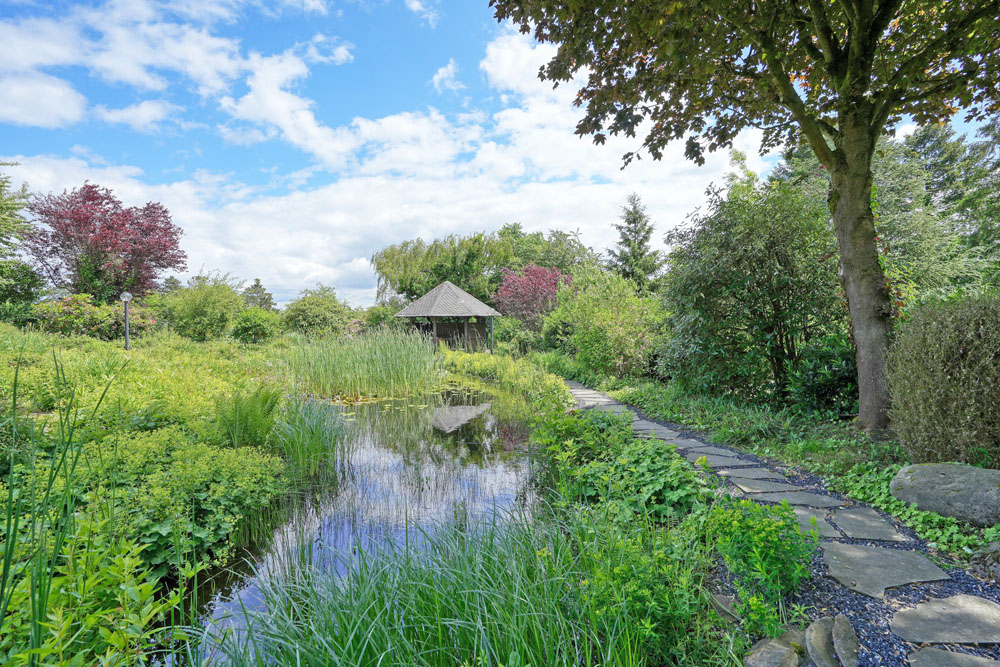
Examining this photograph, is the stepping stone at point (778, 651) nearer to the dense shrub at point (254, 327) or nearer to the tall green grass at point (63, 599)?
the tall green grass at point (63, 599)

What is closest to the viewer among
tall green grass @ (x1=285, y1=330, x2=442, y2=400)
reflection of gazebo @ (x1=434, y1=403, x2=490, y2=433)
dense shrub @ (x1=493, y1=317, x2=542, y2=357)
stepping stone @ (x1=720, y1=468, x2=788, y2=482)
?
stepping stone @ (x1=720, y1=468, x2=788, y2=482)

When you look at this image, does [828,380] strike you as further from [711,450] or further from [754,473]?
[754,473]

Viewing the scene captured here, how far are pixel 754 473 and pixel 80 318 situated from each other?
580 inches

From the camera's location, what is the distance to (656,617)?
1.49 m

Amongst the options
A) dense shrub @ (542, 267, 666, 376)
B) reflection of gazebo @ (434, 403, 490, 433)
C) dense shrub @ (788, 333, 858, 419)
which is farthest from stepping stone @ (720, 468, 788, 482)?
dense shrub @ (542, 267, 666, 376)

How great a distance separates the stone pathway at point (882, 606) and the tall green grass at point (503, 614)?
0.30 meters

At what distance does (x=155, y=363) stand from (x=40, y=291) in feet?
34.5

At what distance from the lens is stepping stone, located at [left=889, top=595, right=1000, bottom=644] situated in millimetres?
1378

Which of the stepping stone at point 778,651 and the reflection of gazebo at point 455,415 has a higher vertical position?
the stepping stone at point 778,651

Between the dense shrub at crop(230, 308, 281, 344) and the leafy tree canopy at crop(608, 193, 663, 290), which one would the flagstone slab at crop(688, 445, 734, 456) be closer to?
the dense shrub at crop(230, 308, 281, 344)

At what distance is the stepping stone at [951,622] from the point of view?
1378 millimetres

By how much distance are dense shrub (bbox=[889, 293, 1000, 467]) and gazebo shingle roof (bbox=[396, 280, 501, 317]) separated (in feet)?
35.6

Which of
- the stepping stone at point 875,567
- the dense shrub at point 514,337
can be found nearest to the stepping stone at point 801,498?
the stepping stone at point 875,567

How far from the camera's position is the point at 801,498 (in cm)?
257
